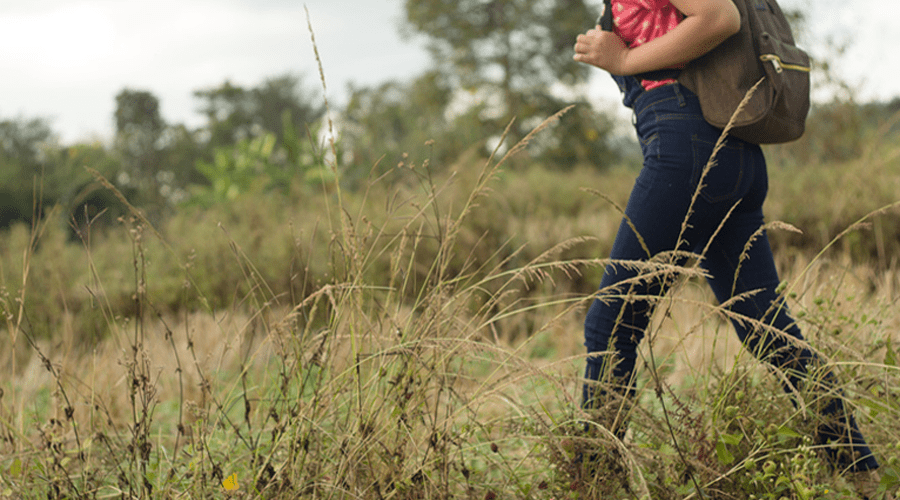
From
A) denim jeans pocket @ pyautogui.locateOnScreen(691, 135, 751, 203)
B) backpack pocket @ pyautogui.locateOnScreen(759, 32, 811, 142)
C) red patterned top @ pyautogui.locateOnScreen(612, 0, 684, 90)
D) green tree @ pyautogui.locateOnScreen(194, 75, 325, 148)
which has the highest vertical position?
green tree @ pyautogui.locateOnScreen(194, 75, 325, 148)

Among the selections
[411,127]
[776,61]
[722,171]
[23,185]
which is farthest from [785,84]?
[411,127]

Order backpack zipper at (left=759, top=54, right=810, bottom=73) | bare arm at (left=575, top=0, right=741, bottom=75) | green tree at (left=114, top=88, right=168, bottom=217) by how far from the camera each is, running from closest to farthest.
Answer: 1. bare arm at (left=575, top=0, right=741, bottom=75)
2. backpack zipper at (left=759, top=54, right=810, bottom=73)
3. green tree at (left=114, top=88, right=168, bottom=217)

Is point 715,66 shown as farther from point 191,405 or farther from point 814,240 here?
point 814,240

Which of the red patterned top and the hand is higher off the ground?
the red patterned top

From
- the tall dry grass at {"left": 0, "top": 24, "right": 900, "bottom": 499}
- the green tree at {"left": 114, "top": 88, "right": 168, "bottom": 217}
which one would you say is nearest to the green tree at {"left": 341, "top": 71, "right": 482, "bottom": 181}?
the tall dry grass at {"left": 0, "top": 24, "right": 900, "bottom": 499}

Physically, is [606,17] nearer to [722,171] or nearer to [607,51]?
[607,51]

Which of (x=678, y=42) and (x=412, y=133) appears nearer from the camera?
(x=678, y=42)

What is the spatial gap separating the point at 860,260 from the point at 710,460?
3.74 meters

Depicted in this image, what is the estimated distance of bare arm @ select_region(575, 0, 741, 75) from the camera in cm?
144

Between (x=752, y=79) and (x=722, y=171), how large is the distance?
0.77 feet

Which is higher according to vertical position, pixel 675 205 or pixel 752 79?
pixel 752 79

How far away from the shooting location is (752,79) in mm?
1547

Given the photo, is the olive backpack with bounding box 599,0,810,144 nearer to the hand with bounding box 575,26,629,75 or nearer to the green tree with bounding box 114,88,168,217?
the hand with bounding box 575,26,629,75

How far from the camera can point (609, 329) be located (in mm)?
1638
